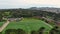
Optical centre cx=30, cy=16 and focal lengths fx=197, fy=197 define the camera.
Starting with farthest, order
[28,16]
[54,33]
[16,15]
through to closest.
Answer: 1. [16,15]
2. [28,16]
3. [54,33]

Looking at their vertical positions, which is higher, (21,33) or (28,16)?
(21,33)

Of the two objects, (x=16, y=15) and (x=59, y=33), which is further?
(x=16, y=15)

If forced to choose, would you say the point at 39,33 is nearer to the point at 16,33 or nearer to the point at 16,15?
the point at 16,33

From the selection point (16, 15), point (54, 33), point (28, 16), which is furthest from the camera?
point (16, 15)

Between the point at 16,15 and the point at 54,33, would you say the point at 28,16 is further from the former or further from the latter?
the point at 54,33

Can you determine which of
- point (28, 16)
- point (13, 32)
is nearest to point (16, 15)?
point (28, 16)

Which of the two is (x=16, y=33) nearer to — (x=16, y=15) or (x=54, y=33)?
(x=54, y=33)

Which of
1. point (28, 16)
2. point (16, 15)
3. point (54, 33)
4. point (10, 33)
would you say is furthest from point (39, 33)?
point (16, 15)

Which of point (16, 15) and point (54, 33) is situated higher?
point (54, 33)
